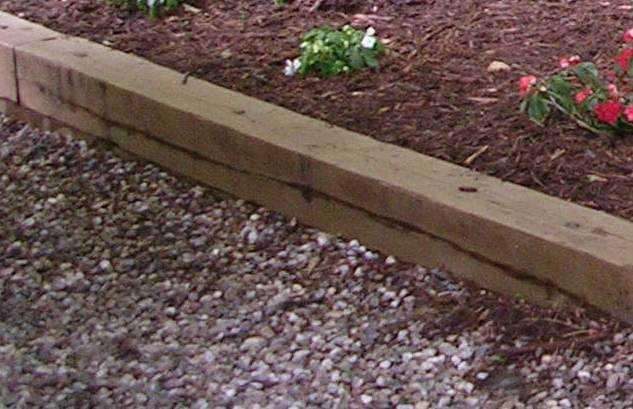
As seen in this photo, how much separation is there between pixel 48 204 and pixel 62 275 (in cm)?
57

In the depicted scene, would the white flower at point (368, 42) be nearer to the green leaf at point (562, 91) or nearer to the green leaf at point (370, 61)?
the green leaf at point (370, 61)

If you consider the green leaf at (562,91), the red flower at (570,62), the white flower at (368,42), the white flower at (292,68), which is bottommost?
the white flower at (292,68)

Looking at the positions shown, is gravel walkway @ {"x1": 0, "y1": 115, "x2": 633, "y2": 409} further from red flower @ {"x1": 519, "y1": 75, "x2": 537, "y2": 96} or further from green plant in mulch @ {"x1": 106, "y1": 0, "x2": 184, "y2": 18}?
green plant in mulch @ {"x1": 106, "y1": 0, "x2": 184, "y2": 18}

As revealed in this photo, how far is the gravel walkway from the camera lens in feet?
12.9

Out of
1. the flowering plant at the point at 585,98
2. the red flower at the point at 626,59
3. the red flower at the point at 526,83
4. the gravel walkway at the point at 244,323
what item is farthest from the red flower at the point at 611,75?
the gravel walkway at the point at 244,323

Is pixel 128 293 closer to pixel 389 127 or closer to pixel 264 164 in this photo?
pixel 264 164

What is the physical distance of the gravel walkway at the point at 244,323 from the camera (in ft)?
12.9

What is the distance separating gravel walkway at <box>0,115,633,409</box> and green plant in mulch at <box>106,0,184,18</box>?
1.14 meters

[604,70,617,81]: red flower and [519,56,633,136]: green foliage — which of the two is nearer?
[519,56,633,136]: green foliage

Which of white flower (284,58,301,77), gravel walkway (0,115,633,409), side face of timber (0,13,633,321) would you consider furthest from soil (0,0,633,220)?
gravel walkway (0,115,633,409)

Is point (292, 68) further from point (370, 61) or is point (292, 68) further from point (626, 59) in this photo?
point (626, 59)

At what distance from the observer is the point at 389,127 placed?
4945 mm

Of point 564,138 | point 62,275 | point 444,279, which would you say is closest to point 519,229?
point 444,279

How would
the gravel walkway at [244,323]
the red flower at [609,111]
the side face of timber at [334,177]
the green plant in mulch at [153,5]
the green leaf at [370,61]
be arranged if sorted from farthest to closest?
1. the green plant in mulch at [153,5]
2. the green leaf at [370,61]
3. the red flower at [609,111]
4. the side face of timber at [334,177]
5. the gravel walkway at [244,323]
